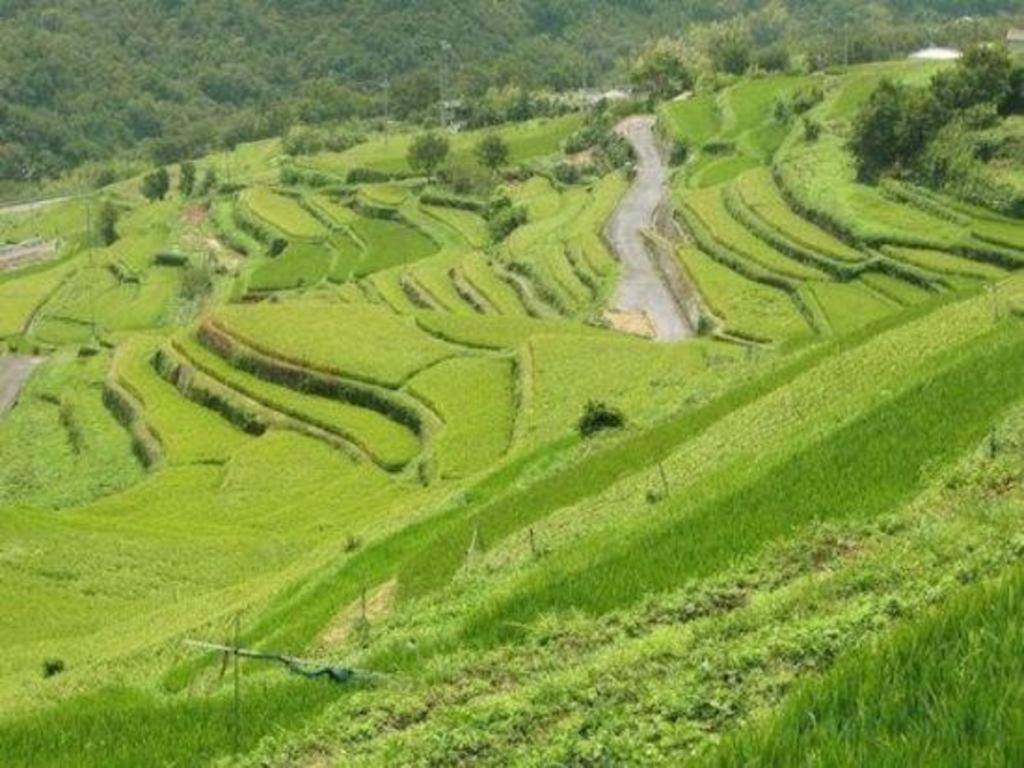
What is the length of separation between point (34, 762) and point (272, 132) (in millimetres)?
175252

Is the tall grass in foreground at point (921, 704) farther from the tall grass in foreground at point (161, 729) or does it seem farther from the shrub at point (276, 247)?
the shrub at point (276, 247)

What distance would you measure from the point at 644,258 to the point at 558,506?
51894 millimetres

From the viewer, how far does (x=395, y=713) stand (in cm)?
1032

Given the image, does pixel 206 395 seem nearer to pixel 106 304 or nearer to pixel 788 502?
pixel 788 502

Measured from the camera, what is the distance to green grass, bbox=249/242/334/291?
83562 millimetres

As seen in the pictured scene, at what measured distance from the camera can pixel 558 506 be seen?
21.5m

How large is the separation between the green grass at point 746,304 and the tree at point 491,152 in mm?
48945

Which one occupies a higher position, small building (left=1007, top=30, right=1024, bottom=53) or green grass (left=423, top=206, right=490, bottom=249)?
small building (left=1007, top=30, right=1024, bottom=53)

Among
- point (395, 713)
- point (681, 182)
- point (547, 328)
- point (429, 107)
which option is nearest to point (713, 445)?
point (395, 713)

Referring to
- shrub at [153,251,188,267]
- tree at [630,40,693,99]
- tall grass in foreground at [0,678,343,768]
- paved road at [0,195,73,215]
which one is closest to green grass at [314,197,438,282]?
shrub at [153,251,188,267]

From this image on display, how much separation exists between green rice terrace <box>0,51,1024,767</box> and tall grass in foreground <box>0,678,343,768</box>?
6cm

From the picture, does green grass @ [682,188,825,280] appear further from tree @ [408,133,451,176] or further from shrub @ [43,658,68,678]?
shrub @ [43,658,68,678]

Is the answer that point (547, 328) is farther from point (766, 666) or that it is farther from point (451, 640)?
point (766, 666)

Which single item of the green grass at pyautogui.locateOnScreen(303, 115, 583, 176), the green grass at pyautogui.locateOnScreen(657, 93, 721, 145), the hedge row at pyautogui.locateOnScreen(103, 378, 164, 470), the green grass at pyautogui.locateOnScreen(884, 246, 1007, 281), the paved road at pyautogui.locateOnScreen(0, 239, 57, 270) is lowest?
the paved road at pyautogui.locateOnScreen(0, 239, 57, 270)
